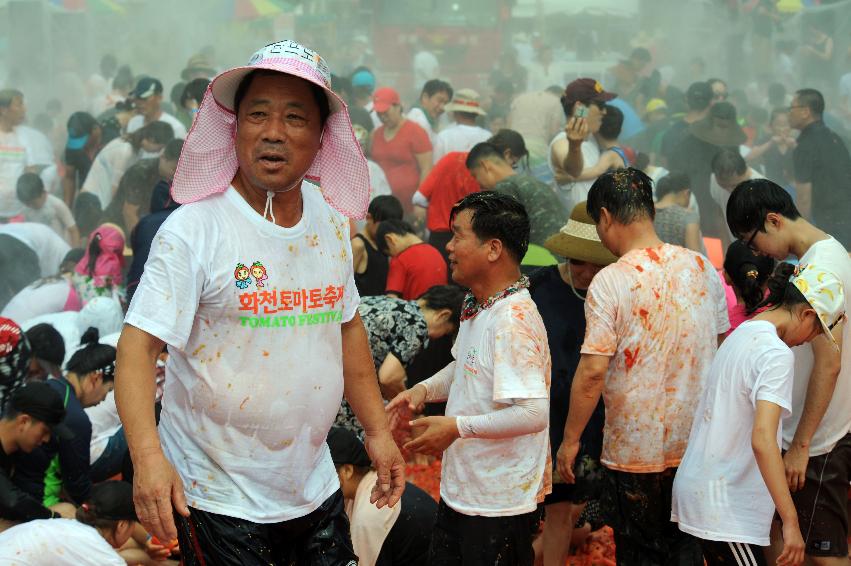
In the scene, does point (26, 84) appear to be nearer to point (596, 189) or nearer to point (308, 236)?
point (596, 189)

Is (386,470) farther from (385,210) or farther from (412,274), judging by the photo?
(385,210)

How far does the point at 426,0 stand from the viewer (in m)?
12.9

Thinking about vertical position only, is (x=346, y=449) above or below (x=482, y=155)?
below

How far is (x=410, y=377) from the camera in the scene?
241 inches

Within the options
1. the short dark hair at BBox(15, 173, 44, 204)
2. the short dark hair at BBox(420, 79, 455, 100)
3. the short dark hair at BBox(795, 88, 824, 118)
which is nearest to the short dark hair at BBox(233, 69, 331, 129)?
the short dark hair at BBox(795, 88, 824, 118)

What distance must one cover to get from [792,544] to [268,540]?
5.82ft

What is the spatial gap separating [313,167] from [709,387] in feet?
5.34

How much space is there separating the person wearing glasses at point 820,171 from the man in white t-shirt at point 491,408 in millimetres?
6273

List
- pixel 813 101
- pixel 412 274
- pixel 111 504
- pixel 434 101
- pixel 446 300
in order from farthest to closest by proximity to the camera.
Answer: pixel 434 101
pixel 813 101
pixel 412 274
pixel 446 300
pixel 111 504

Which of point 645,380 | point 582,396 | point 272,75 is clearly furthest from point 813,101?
point 272,75

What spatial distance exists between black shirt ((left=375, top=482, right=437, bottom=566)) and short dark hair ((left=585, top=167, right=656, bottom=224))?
4.66 feet

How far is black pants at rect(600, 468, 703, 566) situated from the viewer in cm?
381

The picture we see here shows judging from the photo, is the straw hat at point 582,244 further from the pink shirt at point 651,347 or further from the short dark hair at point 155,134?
the short dark hair at point 155,134

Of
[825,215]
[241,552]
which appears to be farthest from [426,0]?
[241,552]
